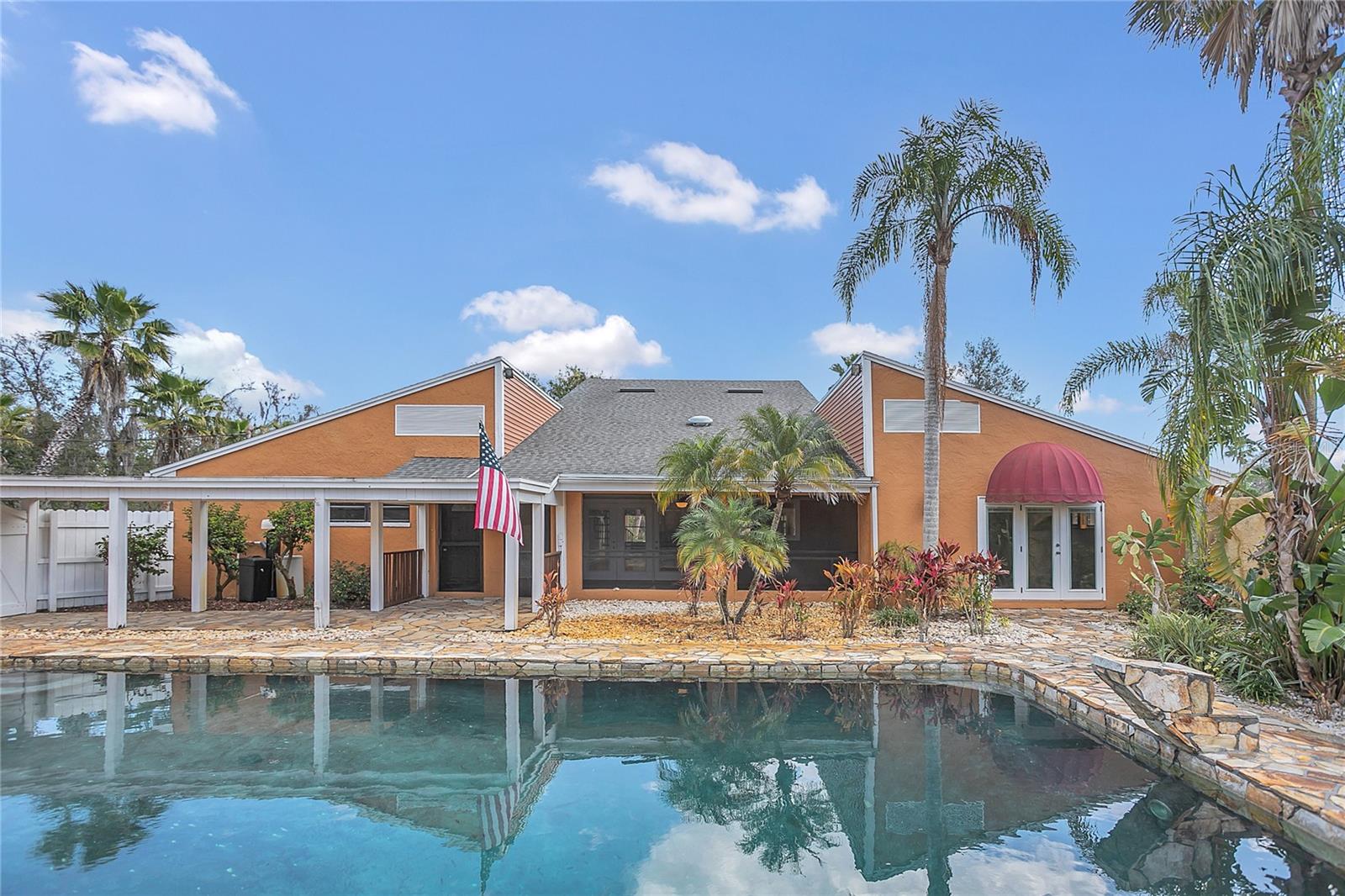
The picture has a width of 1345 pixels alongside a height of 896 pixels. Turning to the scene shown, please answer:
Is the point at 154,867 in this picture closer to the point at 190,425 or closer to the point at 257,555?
the point at 257,555

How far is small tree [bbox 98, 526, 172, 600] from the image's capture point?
52.0 feet

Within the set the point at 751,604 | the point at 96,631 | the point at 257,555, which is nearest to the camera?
the point at 96,631

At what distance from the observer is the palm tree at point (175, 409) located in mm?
19922

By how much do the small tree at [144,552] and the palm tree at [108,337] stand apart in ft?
18.3

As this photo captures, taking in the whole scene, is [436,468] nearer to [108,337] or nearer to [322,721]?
[322,721]

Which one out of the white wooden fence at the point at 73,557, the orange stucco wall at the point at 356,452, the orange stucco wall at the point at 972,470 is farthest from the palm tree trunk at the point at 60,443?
the orange stucco wall at the point at 972,470

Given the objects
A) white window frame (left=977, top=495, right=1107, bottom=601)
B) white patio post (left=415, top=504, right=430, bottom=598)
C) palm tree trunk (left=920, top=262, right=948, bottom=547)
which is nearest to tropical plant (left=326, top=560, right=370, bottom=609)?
white patio post (left=415, top=504, right=430, bottom=598)

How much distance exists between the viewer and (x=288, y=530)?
16203mm

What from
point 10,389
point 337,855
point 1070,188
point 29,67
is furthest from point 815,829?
point 10,389

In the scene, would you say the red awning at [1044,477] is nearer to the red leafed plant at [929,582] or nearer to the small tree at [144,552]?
the red leafed plant at [929,582]

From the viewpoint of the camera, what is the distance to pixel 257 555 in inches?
670

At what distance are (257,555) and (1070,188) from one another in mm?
20716

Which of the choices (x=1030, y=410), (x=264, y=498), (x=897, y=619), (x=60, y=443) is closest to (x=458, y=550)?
(x=264, y=498)

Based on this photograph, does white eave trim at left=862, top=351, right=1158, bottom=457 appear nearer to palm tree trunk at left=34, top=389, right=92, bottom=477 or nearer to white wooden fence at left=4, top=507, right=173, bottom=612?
white wooden fence at left=4, top=507, right=173, bottom=612
